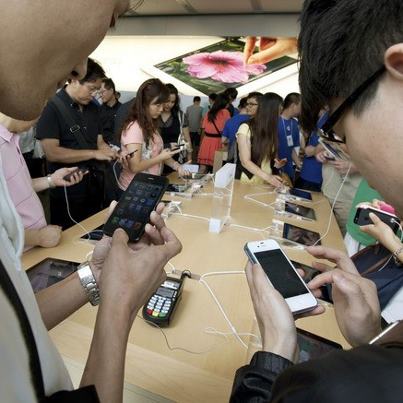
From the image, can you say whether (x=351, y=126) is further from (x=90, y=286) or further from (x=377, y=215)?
(x=377, y=215)

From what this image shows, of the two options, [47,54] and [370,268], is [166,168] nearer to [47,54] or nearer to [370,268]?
[370,268]

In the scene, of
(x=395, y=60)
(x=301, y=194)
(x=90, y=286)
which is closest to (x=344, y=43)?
(x=395, y=60)

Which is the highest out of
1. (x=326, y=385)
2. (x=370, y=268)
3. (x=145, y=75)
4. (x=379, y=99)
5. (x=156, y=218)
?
(x=379, y=99)

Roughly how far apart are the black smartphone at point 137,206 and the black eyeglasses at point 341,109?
536 mm

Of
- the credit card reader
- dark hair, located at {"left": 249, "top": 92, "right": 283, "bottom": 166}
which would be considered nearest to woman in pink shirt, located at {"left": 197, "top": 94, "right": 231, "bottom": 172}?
dark hair, located at {"left": 249, "top": 92, "right": 283, "bottom": 166}

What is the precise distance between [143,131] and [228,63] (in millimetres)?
4451

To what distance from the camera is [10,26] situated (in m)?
0.36

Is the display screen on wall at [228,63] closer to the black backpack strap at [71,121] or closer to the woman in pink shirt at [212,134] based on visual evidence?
the woman in pink shirt at [212,134]

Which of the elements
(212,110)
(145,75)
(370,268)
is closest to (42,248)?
(370,268)

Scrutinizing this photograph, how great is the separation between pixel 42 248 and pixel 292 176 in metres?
2.37

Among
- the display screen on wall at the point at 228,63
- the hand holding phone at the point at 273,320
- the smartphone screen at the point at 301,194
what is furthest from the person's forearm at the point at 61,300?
the display screen on wall at the point at 228,63

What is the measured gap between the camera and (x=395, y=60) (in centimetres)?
39

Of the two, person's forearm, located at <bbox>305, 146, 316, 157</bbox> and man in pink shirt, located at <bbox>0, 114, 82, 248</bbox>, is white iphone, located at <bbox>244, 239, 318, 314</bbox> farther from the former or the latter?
person's forearm, located at <bbox>305, 146, 316, 157</bbox>

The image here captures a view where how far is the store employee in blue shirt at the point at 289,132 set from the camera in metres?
2.69
